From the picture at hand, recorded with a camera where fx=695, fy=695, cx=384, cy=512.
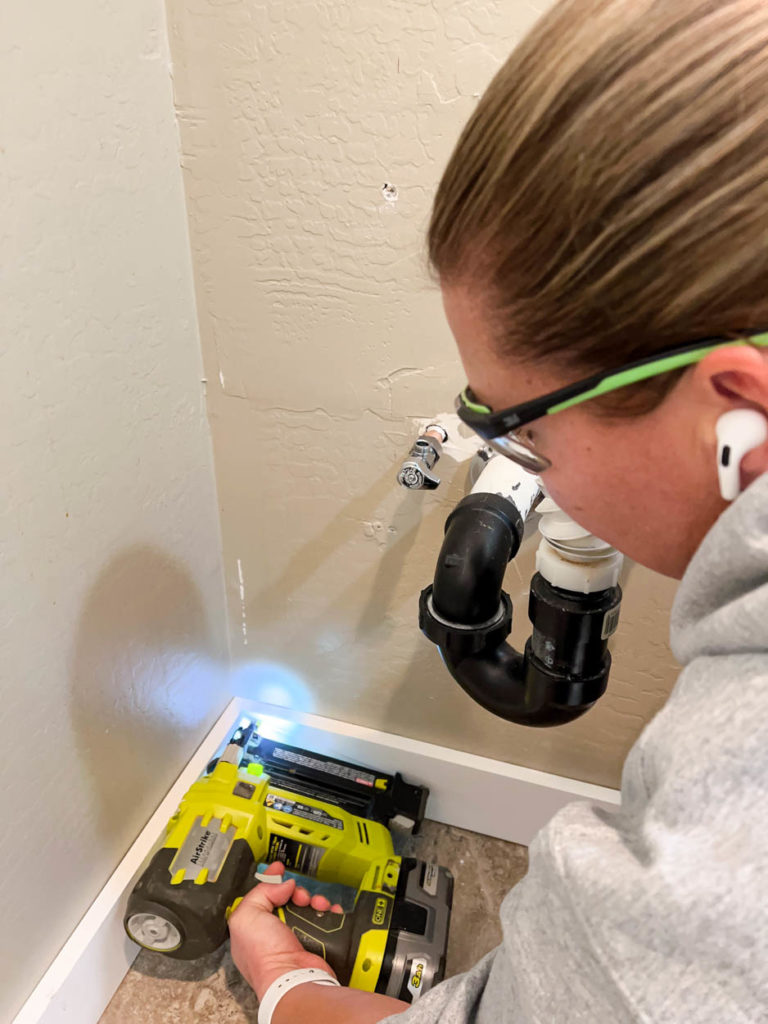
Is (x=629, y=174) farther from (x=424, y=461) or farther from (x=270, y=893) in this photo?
(x=270, y=893)

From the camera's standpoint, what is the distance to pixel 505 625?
28.2 inches

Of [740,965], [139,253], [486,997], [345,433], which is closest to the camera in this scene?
[740,965]

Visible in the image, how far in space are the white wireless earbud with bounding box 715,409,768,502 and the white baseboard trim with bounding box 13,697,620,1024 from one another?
0.87 m

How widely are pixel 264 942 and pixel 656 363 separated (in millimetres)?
875

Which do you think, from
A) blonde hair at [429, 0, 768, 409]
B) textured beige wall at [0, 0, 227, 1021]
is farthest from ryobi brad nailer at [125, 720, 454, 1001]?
blonde hair at [429, 0, 768, 409]

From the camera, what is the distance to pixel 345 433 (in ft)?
3.02

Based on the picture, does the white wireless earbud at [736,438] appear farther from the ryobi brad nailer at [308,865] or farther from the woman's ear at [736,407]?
the ryobi brad nailer at [308,865]

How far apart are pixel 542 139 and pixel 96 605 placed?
699mm

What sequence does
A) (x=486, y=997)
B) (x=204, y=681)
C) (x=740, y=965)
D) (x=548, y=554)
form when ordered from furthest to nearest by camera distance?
(x=204, y=681) → (x=548, y=554) → (x=486, y=997) → (x=740, y=965)

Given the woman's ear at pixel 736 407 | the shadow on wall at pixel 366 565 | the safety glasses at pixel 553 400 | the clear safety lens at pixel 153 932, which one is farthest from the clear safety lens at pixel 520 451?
the clear safety lens at pixel 153 932

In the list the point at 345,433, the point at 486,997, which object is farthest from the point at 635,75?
the point at 345,433

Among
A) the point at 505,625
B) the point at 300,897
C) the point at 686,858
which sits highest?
the point at 686,858

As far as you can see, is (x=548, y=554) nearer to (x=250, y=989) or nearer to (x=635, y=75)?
(x=635, y=75)

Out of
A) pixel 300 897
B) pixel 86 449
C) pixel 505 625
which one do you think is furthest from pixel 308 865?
pixel 86 449
